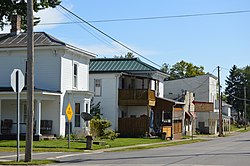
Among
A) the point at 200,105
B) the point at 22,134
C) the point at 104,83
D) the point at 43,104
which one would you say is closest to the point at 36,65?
the point at 43,104

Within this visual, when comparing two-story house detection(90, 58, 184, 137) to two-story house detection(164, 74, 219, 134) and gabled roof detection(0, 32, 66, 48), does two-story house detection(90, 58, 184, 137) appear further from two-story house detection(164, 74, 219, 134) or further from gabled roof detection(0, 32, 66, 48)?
Result: two-story house detection(164, 74, 219, 134)

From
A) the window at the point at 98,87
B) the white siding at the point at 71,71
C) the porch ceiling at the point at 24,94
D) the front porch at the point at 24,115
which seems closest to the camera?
the porch ceiling at the point at 24,94

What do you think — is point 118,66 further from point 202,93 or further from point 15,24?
point 202,93

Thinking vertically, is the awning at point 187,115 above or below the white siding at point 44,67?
below

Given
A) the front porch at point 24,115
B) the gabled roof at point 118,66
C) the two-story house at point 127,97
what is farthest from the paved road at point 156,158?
the gabled roof at point 118,66

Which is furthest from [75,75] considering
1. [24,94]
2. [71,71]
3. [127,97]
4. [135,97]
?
[135,97]

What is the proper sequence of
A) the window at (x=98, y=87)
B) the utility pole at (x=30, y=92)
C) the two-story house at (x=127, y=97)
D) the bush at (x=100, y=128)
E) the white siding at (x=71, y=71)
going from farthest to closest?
the window at (x=98, y=87)
the two-story house at (x=127, y=97)
the bush at (x=100, y=128)
the white siding at (x=71, y=71)
the utility pole at (x=30, y=92)

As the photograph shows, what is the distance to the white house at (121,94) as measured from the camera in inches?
1964

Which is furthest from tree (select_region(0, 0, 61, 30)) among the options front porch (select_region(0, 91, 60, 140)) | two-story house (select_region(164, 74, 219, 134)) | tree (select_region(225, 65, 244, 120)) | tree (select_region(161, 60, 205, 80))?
tree (select_region(225, 65, 244, 120))

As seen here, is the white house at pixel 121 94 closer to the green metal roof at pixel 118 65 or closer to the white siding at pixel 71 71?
the green metal roof at pixel 118 65

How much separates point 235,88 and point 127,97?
9401cm

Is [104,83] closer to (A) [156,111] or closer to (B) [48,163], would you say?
(A) [156,111]

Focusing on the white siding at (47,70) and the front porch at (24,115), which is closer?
the front porch at (24,115)

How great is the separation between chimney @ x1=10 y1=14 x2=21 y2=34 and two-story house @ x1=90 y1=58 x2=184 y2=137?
1071 centimetres
